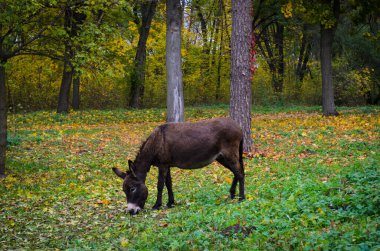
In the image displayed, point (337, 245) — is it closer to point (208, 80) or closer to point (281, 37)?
point (208, 80)

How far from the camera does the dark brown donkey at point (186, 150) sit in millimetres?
9523

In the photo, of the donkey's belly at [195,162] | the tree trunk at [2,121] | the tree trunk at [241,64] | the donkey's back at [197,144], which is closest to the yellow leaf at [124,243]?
the donkey's back at [197,144]

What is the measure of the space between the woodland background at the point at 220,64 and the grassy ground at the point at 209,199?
11.4 meters

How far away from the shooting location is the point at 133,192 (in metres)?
9.20

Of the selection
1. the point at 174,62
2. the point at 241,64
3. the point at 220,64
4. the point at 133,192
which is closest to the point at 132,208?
the point at 133,192

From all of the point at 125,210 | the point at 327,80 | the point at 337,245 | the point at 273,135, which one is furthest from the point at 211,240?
the point at 327,80

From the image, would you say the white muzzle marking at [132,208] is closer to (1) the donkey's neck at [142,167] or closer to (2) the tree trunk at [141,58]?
(1) the donkey's neck at [142,167]

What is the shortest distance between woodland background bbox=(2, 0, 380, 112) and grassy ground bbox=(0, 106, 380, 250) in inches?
448

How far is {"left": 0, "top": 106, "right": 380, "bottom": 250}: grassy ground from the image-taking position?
6293mm

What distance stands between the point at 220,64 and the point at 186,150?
37.2 metres

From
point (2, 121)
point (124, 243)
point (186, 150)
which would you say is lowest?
point (124, 243)

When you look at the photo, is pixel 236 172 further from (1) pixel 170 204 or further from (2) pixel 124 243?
(2) pixel 124 243

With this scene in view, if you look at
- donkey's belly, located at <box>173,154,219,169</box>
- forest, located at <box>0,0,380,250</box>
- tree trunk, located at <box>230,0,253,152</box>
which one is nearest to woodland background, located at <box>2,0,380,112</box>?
forest, located at <box>0,0,380,250</box>

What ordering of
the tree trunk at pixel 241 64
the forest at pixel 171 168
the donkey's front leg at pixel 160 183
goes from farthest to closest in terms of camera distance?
1. the tree trunk at pixel 241 64
2. the donkey's front leg at pixel 160 183
3. the forest at pixel 171 168
